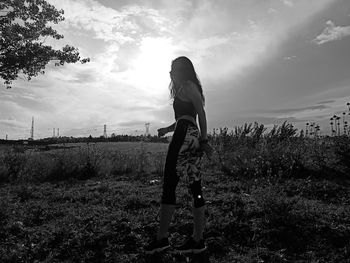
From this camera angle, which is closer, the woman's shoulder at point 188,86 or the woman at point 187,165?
the woman at point 187,165

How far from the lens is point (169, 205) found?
4.03m

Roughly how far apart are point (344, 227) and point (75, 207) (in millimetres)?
4231

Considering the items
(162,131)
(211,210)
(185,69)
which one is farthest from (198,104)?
(211,210)

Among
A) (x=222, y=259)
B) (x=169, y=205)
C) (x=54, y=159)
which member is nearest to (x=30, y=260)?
(x=169, y=205)

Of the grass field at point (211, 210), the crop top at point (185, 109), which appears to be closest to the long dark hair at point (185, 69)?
the crop top at point (185, 109)

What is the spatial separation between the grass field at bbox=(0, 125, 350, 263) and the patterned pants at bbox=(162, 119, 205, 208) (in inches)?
27.7

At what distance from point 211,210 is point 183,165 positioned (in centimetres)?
194

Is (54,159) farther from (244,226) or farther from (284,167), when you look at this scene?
(244,226)

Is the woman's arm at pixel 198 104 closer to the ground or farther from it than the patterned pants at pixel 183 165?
farther from it

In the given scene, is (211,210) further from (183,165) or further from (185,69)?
(185,69)

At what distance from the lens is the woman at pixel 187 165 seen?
4027mm

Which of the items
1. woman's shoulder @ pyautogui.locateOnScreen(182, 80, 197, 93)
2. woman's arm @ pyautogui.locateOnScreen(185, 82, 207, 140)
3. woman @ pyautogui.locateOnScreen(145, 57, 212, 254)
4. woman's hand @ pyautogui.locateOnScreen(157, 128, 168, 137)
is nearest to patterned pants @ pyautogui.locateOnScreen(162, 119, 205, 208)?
woman @ pyautogui.locateOnScreen(145, 57, 212, 254)

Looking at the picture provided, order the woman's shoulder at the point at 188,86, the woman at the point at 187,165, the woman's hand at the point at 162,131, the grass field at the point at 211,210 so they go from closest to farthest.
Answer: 1. the woman at the point at 187,165
2. the woman's shoulder at the point at 188,86
3. the grass field at the point at 211,210
4. the woman's hand at the point at 162,131

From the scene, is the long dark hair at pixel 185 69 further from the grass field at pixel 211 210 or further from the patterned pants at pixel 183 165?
the grass field at pixel 211 210
